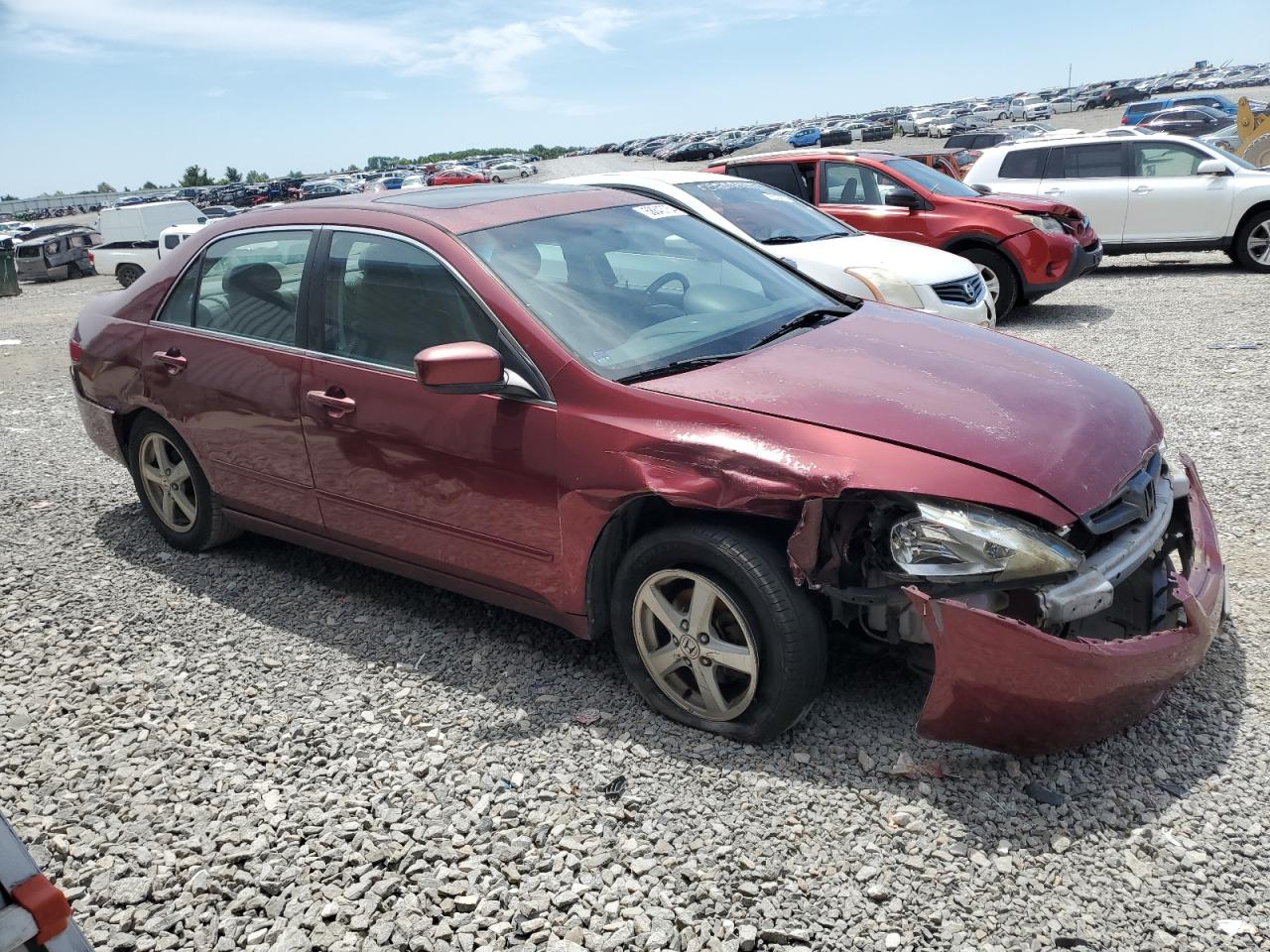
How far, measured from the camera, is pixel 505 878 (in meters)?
2.83

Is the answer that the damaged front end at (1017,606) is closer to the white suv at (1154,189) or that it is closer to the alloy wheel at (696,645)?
the alloy wheel at (696,645)

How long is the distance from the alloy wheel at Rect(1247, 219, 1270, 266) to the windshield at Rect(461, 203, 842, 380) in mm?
10529

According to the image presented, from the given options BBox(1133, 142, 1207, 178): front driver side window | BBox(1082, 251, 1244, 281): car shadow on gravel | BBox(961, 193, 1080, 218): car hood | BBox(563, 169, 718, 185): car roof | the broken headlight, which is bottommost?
BBox(1082, 251, 1244, 281): car shadow on gravel

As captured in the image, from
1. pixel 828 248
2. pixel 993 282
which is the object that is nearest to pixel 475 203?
pixel 828 248

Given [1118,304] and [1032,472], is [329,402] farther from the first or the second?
[1118,304]

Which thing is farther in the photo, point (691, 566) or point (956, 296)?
point (956, 296)

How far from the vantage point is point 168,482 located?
16.6ft

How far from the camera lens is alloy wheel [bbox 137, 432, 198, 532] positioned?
4.98m

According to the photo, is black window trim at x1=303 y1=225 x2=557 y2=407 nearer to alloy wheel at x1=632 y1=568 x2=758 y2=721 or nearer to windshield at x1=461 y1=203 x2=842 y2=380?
windshield at x1=461 y1=203 x2=842 y2=380

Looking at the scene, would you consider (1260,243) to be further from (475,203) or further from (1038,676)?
(1038,676)

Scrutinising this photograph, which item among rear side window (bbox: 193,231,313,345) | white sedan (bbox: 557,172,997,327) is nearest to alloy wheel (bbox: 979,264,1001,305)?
white sedan (bbox: 557,172,997,327)

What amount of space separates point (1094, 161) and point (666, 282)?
1118 cm

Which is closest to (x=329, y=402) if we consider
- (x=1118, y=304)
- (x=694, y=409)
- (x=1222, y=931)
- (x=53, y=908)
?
(x=694, y=409)

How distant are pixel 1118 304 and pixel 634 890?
34.3ft
